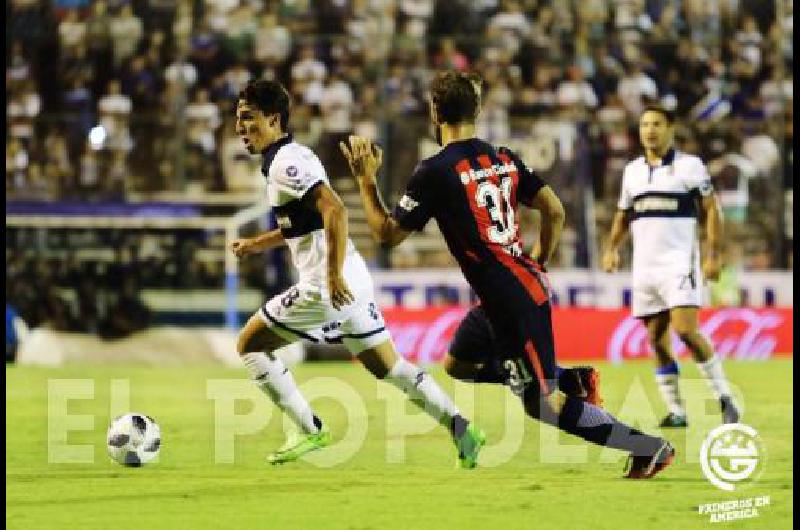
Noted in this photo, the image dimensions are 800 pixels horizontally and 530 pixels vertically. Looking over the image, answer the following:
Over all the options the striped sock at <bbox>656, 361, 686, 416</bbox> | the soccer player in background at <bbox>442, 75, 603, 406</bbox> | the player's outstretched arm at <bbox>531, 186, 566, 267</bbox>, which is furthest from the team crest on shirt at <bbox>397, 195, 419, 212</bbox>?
the striped sock at <bbox>656, 361, 686, 416</bbox>

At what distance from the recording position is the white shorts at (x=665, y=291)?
1178 centimetres

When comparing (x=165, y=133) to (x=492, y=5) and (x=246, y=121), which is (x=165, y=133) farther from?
(x=246, y=121)

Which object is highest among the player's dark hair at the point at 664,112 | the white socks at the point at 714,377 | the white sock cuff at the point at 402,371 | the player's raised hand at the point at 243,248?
the player's dark hair at the point at 664,112

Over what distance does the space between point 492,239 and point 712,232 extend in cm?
384

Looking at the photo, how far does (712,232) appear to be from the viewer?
1171 cm

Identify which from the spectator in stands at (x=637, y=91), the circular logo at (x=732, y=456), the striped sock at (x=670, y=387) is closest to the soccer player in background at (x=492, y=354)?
the circular logo at (x=732, y=456)

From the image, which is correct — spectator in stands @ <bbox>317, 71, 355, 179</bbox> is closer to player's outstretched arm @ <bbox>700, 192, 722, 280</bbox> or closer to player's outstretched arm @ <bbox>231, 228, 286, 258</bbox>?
player's outstretched arm @ <bbox>700, 192, 722, 280</bbox>

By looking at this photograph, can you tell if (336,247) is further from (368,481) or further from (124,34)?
(124,34)

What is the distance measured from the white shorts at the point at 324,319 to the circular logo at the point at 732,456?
6.76ft

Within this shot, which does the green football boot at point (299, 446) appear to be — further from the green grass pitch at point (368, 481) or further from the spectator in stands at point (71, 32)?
the spectator in stands at point (71, 32)

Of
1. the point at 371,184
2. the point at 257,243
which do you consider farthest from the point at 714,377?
the point at 371,184

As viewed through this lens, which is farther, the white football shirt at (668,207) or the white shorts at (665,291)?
the white football shirt at (668,207)

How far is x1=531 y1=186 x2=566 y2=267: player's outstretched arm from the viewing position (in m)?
8.59

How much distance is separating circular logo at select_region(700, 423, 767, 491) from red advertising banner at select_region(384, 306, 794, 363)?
8.03m
